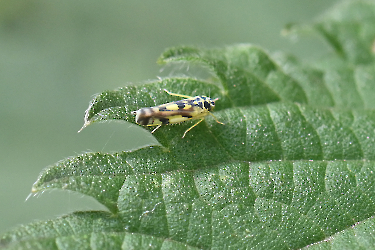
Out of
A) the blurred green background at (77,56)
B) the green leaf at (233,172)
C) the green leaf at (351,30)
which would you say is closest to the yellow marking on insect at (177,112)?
the green leaf at (233,172)

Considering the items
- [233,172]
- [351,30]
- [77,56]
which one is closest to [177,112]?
[233,172]

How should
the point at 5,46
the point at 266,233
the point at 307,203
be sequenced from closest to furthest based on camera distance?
the point at 266,233 → the point at 307,203 → the point at 5,46

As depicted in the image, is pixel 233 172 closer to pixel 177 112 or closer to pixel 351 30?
pixel 177 112

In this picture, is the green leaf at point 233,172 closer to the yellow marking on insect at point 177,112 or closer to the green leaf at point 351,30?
the yellow marking on insect at point 177,112

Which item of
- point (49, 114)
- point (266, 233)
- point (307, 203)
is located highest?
point (49, 114)

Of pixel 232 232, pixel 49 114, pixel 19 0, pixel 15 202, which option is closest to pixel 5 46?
pixel 19 0

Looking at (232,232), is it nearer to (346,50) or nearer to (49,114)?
(346,50)
